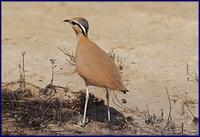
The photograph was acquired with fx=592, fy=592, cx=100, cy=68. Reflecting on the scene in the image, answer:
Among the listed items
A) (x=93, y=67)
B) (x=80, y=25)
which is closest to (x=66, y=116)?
(x=93, y=67)

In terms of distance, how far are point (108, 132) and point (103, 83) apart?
58 cm

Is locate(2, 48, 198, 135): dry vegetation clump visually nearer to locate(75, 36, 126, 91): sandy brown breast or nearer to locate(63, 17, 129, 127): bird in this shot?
locate(63, 17, 129, 127): bird

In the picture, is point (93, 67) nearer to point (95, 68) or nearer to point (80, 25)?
point (95, 68)

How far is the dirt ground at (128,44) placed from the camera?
7895 mm

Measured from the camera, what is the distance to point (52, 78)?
773cm

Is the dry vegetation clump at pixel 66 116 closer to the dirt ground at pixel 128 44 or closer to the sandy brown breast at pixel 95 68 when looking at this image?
the dirt ground at pixel 128 44

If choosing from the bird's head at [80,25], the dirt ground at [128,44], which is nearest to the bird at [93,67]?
the bird's head at [80,25]

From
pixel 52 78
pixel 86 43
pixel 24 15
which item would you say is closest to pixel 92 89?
pixel 52 78

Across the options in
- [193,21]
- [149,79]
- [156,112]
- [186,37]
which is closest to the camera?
[156,112]

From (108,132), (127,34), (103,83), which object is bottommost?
(108,132)

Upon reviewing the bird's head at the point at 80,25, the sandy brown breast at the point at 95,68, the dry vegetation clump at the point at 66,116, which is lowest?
the dry vegetation clump at the point at 66,116

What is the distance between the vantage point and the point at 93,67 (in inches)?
256

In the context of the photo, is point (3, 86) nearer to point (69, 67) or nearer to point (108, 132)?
point (69, 67)

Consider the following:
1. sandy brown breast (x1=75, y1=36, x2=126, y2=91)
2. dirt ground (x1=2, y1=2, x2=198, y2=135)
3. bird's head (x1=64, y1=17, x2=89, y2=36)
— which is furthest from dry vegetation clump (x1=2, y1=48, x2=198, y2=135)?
bird's head (x1=64, y1=17, x2=89, y2=36)
